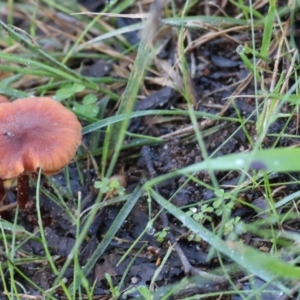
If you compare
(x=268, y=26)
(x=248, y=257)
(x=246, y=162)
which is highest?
(x=268, y=26)

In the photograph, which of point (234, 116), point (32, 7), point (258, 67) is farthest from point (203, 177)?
point (32, 7)

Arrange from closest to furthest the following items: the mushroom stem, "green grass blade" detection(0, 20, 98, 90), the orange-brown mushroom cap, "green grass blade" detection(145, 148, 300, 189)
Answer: "green grass blade" detection(145, 148, 300, 189) → the orange-brown mushroom cap → the mushroom stem → "green grass blade" detection(0, 20, 98, 90)

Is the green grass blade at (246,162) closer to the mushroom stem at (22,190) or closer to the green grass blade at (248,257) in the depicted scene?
the green grass blade at (248,257)

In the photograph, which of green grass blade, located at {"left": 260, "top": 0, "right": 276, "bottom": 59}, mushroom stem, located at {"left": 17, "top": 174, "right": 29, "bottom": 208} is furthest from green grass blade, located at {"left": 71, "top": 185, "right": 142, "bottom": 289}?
green grass blade, located at {"left": 260, "top": 0, "right": 276, "bottom": 59}

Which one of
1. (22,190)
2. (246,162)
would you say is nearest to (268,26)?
(246,162)

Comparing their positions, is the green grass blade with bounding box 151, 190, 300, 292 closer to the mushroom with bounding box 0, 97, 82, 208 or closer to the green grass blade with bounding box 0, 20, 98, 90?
the mushroom with bounding box 0, 97, 82, 208

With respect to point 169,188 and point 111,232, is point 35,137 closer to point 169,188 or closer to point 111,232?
point 111,232

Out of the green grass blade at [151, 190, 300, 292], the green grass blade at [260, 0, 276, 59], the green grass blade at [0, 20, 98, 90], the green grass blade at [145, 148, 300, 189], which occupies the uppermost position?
the green grass blade at [260, 0, 276, 59]

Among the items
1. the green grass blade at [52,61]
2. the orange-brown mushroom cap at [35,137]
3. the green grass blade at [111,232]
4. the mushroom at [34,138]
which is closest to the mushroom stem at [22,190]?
the mushroom at [34,138]
